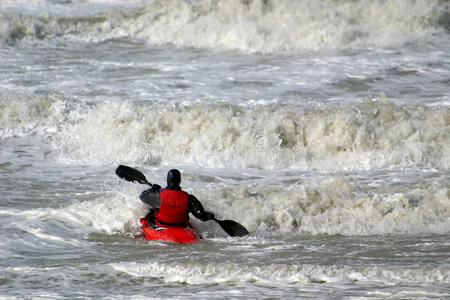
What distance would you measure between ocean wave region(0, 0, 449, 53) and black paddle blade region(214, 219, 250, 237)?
37.0 feet

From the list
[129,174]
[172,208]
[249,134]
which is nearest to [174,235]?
[172,208]

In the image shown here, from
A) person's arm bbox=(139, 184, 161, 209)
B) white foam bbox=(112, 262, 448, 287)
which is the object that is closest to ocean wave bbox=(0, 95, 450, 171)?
person's arm bbox=(139, 184, 161, 209)

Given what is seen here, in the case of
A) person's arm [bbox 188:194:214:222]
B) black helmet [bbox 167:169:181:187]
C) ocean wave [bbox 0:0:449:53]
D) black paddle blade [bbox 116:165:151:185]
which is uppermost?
ocean wave [bbox 0:0:449:53]

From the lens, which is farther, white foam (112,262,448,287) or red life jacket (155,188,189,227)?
red life jacket (155,188,189,227)

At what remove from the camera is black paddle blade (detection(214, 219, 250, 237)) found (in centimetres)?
734

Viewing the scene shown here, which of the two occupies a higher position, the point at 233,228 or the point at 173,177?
the point at 173,177

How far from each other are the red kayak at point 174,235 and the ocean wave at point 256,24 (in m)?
11.5

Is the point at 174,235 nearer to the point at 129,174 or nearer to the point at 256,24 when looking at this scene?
the point at 129,174

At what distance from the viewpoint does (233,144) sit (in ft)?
36.6

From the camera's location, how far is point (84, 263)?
20.7ft

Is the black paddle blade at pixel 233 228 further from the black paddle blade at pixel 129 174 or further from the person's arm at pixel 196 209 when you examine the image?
the black paddle blade at pixel 129 174

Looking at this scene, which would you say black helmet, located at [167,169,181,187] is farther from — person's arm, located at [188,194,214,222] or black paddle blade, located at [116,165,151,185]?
black paddle blade, located at [116,165,151,185]

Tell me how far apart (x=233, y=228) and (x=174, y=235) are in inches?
25.4

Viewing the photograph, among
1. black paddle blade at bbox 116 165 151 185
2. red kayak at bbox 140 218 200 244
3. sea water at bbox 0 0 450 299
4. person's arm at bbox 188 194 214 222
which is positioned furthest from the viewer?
black paddle blade at bbox 116 165 151 185
